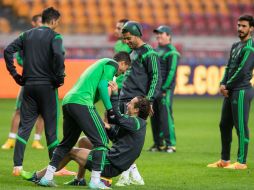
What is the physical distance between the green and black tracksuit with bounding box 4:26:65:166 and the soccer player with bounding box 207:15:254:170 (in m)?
2.86

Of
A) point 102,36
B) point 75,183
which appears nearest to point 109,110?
point 75,183

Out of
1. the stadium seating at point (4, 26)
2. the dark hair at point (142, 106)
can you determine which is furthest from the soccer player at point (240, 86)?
the stadium seating at point (4, 26)

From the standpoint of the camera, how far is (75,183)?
8.71 metres

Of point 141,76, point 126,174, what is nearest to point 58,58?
point 141,76

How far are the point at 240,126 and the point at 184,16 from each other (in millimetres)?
21427

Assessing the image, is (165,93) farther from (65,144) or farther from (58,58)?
(65,144)

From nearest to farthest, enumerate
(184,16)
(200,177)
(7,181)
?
(7,181) < (200,177) < (184,16)

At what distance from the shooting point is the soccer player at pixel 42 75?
9.24 metres

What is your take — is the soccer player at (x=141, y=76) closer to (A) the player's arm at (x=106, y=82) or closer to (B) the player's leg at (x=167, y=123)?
(A) the player's arm at (x=106, y=82)

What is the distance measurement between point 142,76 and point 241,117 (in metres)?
1.82

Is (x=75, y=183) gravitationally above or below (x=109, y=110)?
below

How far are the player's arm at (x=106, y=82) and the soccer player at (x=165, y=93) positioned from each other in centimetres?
497

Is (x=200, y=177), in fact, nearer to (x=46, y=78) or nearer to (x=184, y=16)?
(x=46, y=78)

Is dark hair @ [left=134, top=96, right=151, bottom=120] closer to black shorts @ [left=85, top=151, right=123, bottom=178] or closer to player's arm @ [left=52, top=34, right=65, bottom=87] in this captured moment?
black shorts @ [left=85, top=151, right=123, bottom=178]
